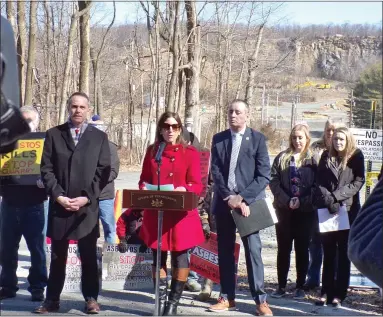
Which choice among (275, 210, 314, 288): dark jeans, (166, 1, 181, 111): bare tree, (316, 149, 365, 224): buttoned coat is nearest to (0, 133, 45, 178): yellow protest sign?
(275, 210, 314, 288): dark jeans

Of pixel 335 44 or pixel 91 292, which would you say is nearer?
pixel 91 292

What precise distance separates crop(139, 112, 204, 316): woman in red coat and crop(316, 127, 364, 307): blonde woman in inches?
49.2

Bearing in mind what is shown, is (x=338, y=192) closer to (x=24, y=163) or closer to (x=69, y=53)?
(x=24, y=163)

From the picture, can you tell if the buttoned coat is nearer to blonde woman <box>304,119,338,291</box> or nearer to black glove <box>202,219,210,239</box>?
blonde woman <box>304,119,338,291</box>

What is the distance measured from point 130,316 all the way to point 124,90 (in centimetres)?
4423

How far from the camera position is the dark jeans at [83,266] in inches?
255

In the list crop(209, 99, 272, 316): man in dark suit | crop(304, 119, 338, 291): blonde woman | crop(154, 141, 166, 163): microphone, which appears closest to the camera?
crop(154, 141, 166, 163): microphone

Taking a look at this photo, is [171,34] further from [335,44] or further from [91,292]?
[335,44]

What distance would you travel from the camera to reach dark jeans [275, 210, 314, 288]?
7.37 m

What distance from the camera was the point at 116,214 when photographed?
9734mm

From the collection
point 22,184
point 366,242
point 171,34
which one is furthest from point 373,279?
point 171,34

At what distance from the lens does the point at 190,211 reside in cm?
650

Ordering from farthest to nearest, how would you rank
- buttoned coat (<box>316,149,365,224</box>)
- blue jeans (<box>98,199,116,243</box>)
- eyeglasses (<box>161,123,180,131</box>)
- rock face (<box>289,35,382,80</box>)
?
rock face (<box>289,35,382,80</box>) → blue jeans (<box>98,199,116,243</box>) → buttoned coat (<box>316,149,365,224</box>) → eyeglasses (<box>161,123,180,131</box>)

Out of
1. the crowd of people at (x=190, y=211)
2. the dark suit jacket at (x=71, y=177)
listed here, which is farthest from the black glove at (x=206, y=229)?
the dark suit jacket at (x=71, y=177)
